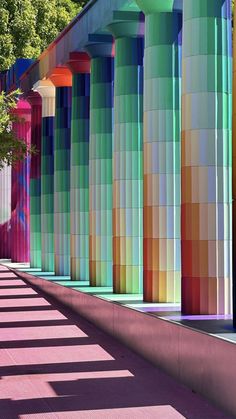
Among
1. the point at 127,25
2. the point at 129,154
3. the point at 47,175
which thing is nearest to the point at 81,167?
the point at 129,154

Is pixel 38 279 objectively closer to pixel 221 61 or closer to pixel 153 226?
pixel 153 226

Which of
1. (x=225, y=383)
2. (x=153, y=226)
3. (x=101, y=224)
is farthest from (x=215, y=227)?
(x=101, y=224)

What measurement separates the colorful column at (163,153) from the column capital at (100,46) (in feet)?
13.3

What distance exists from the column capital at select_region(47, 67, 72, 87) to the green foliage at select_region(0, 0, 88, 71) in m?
25.0

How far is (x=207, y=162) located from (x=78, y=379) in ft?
12.1

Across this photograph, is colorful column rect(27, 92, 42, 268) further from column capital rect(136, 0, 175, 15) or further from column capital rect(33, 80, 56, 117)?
column capital rect(136, 0, 175, 15)

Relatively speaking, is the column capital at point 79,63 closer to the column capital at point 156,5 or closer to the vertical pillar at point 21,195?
the column capital at point 156,5

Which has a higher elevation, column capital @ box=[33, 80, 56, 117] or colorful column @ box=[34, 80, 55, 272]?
column capital @ box=[33, 80, 56, 117]

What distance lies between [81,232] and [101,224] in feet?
7.59

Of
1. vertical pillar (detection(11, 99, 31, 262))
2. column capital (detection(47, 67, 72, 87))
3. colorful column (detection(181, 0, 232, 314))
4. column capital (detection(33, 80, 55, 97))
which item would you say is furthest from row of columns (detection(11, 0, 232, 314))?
vertical pillar (detection(11, 99, 31, 262))

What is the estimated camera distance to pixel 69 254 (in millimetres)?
24688

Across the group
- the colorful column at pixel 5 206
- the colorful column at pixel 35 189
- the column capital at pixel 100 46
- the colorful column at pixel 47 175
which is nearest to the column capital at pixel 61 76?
the colorful column at pixel 47 175

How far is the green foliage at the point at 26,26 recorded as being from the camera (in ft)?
163

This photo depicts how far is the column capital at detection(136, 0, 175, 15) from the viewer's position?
15016mm
